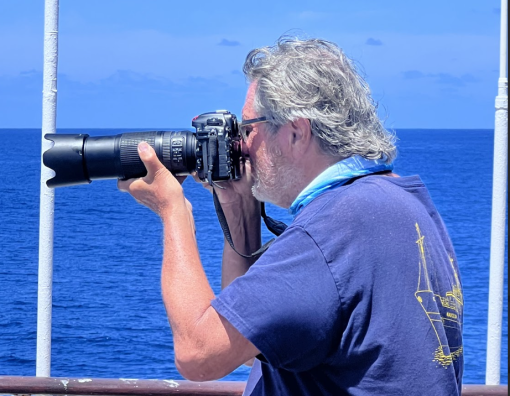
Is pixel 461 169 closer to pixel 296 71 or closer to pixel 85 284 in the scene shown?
pixel 85 284

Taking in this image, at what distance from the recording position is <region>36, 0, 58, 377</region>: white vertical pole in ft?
14.8

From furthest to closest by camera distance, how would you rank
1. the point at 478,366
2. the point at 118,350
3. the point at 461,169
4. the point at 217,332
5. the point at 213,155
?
the point at 461,169, the point at 118,350, the point at 478,366, the point at 213,155, the point at 217,332

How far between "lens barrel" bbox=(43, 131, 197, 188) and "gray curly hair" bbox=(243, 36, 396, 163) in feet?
1.01

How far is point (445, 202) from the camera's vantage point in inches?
2061

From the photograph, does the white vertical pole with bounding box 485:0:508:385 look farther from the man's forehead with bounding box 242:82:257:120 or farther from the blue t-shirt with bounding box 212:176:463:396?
the blue t-shirt with bounding box 212:176:463:396

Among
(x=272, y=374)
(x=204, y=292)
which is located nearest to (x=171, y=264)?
(x=204, y=292)

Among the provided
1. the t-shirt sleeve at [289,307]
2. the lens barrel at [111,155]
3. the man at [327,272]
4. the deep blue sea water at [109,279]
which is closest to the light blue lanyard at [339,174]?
the man at [327,272]

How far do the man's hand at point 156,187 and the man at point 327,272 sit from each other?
1.8 inches

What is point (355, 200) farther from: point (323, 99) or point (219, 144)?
point (219, 144)

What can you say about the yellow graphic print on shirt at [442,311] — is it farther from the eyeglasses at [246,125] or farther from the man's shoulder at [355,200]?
the eyeglasses at [246,125]

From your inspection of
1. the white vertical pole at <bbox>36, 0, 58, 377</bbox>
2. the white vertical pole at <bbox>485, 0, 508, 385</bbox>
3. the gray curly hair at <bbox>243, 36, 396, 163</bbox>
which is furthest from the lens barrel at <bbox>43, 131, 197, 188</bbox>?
the white vertical pole at <bbox>485, 0, 508, 385</bbox>

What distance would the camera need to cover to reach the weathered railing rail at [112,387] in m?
2.17

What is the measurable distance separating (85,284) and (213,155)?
103 feet

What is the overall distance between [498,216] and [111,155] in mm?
4670
